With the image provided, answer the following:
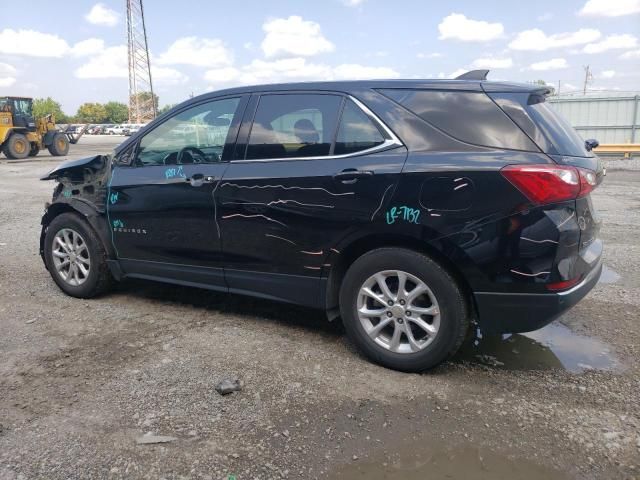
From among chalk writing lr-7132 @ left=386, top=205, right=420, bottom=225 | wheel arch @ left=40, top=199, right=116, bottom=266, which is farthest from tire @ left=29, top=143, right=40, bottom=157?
chalk writing lr-7132 @ left=386, top=205, right=420, bottom=225

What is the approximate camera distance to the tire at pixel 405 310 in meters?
3.21

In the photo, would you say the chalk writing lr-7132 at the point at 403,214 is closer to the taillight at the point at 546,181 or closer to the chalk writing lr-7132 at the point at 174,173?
the taillight at the point at 546,181

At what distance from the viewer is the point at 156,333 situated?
4.12 metres

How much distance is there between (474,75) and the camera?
11.8 ft

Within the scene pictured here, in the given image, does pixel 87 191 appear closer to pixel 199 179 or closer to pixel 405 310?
pixel 199 179

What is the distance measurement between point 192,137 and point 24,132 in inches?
920

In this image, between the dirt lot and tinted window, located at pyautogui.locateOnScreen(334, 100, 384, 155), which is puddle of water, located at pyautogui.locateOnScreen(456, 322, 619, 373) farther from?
tinted window, located at pyautogui.locateOnScreen(334, 100, 384, 155)

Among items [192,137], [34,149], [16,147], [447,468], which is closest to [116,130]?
[34,149]

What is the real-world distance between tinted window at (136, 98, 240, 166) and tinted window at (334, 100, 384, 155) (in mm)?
942

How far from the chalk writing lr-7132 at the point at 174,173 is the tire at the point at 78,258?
0.97 metres

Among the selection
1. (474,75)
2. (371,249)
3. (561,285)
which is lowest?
(561,285)

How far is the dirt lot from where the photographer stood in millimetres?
2590

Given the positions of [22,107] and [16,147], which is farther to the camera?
[22,107]

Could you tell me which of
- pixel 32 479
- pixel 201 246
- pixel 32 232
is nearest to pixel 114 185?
pixel 201 246
